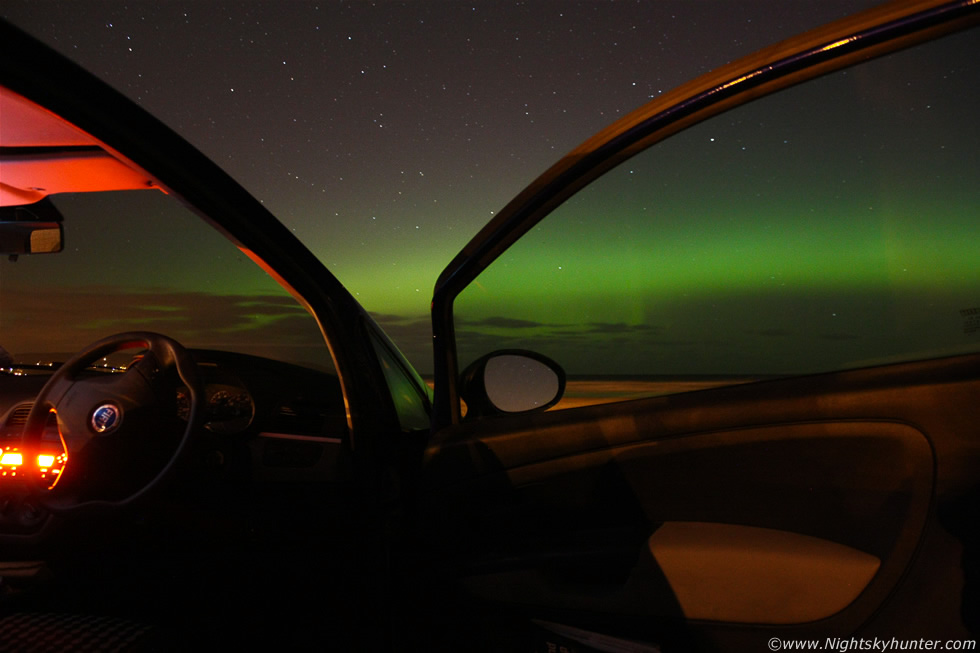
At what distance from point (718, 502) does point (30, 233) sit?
3151mm

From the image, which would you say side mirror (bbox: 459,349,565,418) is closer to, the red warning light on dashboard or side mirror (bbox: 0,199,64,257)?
the red warning light on dashboard

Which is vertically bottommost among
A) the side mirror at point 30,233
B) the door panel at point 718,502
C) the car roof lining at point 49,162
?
the door panel at point 718,502

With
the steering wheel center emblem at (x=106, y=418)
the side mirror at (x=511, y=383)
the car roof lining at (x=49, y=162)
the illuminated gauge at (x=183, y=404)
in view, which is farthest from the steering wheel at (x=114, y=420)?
the side mirror at (x=511, y=383)

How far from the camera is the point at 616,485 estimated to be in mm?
2152

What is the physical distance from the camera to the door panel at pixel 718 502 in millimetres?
1651

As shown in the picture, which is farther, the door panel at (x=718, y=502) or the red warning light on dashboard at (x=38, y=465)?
the red warning light on dashboard at (x=38, y=465)

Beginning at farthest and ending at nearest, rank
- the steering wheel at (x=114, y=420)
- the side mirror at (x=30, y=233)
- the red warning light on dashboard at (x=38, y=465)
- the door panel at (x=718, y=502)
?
the side mirror at (x=30, y=233) → the red warning light on dashboard at (x=38, y=465) → the steering wheel at (x=114, y=420) → the door panel at (x=718, y=502)

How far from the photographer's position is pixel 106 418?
2295 millimetres

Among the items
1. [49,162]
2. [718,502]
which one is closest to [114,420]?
[49,162]

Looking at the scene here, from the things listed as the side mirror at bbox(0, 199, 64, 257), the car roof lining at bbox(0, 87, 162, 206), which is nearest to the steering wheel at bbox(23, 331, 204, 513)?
the car roof lining at bbox(0, 87, 162, 206)

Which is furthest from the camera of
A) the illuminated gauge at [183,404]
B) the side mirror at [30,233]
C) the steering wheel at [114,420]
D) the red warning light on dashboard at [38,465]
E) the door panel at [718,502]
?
the side mirror at [30,233]

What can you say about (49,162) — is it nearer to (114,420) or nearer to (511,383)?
(114,420)

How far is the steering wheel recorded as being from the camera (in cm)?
223

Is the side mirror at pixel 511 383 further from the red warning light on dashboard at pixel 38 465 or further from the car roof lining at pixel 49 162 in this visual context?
the red warning light on dashboard at pixel 38 465
